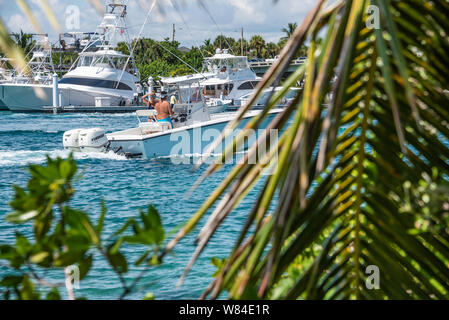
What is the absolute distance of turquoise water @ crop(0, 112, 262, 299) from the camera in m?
6.39

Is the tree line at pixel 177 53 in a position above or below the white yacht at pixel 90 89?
above

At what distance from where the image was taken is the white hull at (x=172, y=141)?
15000mm

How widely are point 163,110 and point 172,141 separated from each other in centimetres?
93

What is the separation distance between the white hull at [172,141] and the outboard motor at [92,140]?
0.38m

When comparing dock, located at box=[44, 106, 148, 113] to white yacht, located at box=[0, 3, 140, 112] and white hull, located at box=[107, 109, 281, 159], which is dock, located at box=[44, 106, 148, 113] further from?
white hull, located at box=[107, 109, 281, 159]

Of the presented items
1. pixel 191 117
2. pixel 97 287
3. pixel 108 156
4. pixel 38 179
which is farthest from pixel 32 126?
pixel 38 179

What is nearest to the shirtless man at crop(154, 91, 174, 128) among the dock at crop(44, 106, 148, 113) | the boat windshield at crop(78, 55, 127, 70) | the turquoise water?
the turquoise water

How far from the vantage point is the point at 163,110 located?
1491 cm

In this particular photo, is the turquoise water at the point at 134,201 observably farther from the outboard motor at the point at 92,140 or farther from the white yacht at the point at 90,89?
the white yacht at the point at 90,89

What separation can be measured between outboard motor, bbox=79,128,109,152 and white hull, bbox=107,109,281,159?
1.24 ft

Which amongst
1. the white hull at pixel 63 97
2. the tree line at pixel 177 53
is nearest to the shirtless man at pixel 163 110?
the white hull at pixel 63 97

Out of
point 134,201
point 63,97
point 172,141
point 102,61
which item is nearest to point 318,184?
point 134,201
